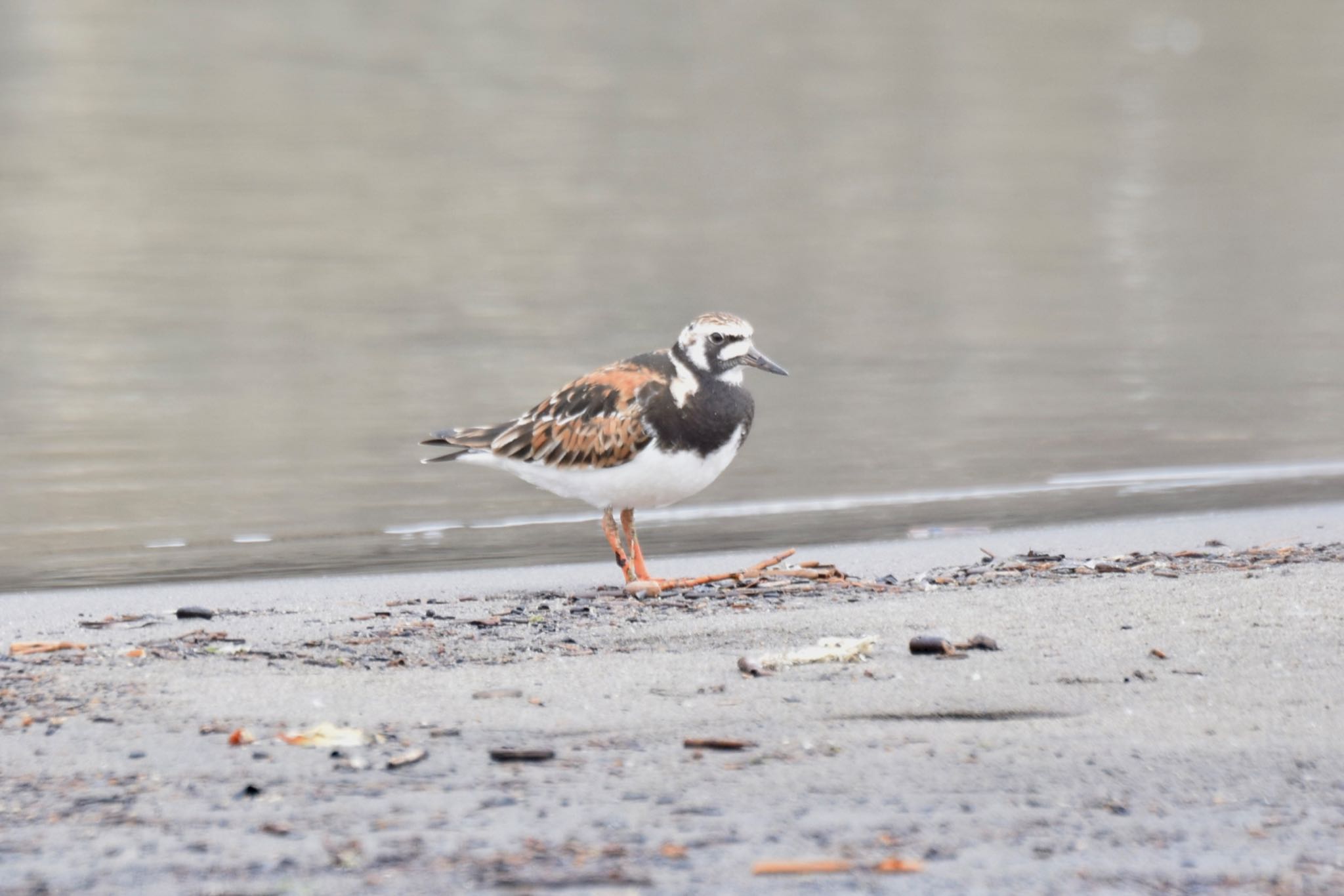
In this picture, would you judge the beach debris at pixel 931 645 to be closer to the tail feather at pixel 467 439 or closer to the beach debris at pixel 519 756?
the beach debris at pixel 519 756

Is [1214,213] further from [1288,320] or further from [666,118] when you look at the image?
[666,118]

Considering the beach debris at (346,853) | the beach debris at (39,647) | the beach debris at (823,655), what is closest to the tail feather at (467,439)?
the beach debris at (39,647)

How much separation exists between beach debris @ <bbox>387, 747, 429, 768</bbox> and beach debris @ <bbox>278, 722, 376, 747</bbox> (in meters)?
0.14

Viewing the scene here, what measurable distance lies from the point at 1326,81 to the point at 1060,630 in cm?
3373

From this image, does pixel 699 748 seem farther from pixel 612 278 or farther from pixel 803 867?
pixel 612 278

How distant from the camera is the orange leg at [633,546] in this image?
685 centimetres

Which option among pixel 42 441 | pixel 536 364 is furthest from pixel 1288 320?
pixel 42 441

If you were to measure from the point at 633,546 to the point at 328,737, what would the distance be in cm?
284

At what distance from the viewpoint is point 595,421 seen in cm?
695

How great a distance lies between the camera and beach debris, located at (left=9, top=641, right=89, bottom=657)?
518 cm

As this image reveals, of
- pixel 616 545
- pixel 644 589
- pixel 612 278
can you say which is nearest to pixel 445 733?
pixel 644 589

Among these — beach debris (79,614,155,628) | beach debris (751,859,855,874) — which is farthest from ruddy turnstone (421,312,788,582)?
beach debris (751,859,855,874)

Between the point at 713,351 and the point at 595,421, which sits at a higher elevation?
the point at 713,351

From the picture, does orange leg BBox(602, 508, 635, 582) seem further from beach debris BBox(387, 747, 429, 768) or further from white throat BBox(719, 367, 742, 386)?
beach debris BBox(387, 747, 429, 768)
